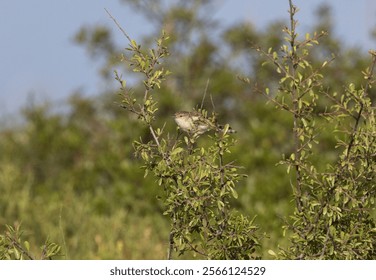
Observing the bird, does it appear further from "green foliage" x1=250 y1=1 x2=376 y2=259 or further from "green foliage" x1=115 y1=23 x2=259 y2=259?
"green foliage" x1=250 y1=1 x2=376 y2=259

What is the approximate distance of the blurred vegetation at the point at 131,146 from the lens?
11172 mm

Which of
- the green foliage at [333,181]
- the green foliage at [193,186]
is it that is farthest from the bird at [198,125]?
the green foliage at [333,181]

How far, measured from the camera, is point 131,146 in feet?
44.6

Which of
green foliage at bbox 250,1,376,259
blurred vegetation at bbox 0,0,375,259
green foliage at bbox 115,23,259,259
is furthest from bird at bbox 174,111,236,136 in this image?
blurred vegetation at bbox 0,0,375,259

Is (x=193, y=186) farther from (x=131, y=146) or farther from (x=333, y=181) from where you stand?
(x=131, y=146)

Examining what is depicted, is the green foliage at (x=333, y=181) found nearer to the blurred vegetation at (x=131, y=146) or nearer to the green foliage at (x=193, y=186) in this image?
the green foliage at (x=193, y=186)

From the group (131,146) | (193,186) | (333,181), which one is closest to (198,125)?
(193,186)

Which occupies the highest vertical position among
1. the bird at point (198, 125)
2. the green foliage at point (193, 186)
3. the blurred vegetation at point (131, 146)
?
the blurred vegetation at point (131, 146)

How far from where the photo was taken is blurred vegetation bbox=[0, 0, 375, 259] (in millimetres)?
11172

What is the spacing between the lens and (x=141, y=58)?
5.07 metres
